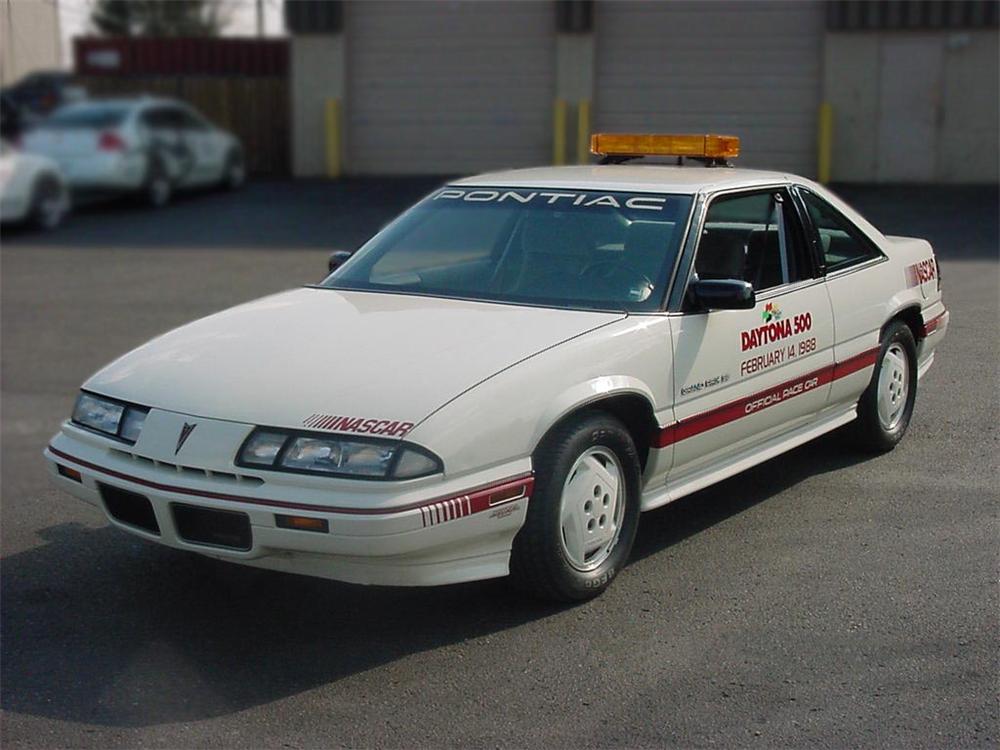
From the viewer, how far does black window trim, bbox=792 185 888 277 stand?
19.4ft

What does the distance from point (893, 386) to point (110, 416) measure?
12.1ft

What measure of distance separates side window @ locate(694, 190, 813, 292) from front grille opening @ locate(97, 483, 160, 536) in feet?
7.65

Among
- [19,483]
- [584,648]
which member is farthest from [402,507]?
[19,483]

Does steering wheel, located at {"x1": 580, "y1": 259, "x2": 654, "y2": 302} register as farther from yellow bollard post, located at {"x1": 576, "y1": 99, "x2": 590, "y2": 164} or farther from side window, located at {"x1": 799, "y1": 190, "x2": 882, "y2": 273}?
yellow bollard post, located at {"x1": 576, "y1": 99, "x2": 590, "y2": 164}

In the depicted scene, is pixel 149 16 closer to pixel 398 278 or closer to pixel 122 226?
pixel 122 226

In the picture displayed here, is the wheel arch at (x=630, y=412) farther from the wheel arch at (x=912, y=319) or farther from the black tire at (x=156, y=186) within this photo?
the black tire at (x=156, y=186)

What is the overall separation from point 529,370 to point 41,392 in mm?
5668

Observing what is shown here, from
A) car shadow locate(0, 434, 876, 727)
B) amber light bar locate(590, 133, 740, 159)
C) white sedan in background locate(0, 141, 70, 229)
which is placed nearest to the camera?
car shadow locate(0, 434, 876, 727)

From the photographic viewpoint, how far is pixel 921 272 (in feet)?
21.8

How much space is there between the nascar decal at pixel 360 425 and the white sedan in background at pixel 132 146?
49.6 ft

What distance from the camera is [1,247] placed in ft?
53.0

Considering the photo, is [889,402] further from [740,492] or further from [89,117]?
[89,117]

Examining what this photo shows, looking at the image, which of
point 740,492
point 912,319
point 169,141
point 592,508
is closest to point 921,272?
point 912,319

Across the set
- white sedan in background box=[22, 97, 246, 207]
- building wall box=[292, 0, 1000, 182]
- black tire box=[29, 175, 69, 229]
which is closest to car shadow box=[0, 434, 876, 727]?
black tire box=[29, 175, 69, 229]
